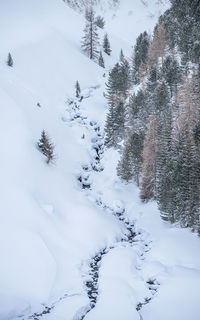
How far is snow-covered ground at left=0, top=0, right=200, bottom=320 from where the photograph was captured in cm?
1631

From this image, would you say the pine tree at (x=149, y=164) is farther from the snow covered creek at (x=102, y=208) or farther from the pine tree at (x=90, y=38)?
the pine tree at (x=90, y=38)

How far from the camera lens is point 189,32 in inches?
1718

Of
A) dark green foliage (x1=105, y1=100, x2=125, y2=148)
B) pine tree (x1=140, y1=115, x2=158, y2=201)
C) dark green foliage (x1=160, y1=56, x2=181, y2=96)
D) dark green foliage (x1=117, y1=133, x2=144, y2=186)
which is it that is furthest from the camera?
dark green foliage (x1=105, y1=100, x2=125, y2=148)

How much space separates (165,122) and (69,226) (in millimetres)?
17980

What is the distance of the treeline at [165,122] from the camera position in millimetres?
23906

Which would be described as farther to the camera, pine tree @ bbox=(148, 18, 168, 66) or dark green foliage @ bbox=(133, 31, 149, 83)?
dark green foliage @ bbox=(133, 31, 149, 83)

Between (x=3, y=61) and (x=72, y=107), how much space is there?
17.7m

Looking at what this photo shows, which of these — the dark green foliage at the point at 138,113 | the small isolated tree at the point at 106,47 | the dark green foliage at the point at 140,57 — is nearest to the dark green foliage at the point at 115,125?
the dark green foliage at the point at 138,113

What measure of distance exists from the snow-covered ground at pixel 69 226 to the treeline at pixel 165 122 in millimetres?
2703

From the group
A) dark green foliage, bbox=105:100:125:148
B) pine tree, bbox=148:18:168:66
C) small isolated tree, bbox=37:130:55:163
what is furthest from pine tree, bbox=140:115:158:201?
pine tree, bbox=148:18:168:66

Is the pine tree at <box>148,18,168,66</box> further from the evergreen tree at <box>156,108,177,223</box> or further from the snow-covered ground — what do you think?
the evergreen tree at <box>156,108,177,223</box>

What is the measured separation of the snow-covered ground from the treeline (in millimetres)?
2703

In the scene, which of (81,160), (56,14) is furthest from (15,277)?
(56,14)

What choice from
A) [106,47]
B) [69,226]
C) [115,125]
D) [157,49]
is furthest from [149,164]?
[106,47]
